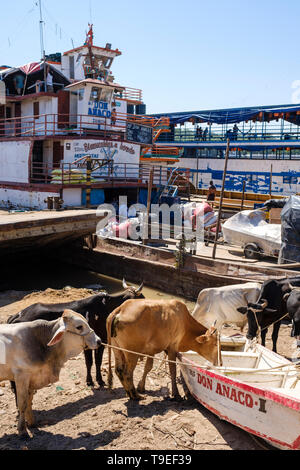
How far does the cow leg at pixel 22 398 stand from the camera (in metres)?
5.31

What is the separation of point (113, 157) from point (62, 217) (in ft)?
30.5

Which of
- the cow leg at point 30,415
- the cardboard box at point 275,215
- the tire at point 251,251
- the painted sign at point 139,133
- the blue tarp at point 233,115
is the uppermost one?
the blue tarp at point 233,115

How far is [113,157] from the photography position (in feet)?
75.6

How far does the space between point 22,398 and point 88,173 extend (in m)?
14.5

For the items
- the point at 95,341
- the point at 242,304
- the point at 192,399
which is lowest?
the point at 192,399

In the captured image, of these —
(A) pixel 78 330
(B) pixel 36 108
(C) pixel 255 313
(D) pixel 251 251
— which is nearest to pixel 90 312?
(A) pixel 78 330

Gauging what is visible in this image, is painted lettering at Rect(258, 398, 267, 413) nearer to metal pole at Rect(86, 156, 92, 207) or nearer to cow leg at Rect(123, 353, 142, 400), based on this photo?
cow leg at Rect(123, 353, 142, 400)

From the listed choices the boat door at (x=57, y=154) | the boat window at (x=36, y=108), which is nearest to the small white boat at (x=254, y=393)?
the boat door at (x=57, y=154)

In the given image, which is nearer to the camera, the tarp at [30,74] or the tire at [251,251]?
the tire at [251,251]

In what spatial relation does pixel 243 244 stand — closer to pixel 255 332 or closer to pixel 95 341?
pixel 255 332

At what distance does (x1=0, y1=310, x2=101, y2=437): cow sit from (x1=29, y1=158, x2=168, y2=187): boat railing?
1357 centimetres

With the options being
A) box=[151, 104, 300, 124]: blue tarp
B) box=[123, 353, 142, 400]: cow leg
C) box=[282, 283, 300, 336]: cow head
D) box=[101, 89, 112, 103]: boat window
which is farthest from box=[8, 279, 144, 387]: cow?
box=[151, 104, 300, 124]: blue tarp

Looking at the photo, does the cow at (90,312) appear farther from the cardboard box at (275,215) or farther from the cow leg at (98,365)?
the cardboard box at (275,215)
